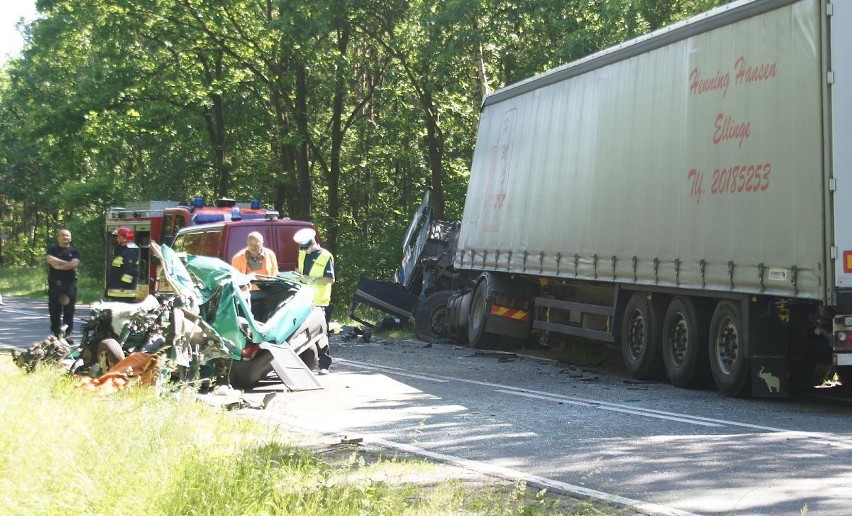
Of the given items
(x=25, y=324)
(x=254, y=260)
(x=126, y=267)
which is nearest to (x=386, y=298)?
(x=126, y=267)

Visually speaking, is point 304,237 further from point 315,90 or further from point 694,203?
point 315,90

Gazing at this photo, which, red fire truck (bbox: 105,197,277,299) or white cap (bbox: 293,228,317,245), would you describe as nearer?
white cap (bbox: 293,228,317,245)

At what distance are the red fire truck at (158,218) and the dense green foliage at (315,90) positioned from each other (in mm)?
7235

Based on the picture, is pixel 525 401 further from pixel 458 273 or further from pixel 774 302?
pixel 458 273

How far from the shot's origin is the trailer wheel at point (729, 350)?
12.7 metres

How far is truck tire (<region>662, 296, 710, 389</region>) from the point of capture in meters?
13.7

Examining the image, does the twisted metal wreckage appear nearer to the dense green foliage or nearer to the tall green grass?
the tall green grass

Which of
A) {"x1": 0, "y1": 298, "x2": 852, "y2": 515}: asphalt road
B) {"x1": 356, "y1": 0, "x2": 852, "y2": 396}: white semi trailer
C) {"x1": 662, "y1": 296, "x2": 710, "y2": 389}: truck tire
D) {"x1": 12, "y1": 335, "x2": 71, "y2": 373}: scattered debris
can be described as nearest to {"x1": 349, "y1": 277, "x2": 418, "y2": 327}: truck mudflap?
{"x1": 356, "y1": 0, "x2": 852, "y2": 396}: white semi trailer

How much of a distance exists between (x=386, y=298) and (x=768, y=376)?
435 inches

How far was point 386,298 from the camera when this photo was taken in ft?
74.5

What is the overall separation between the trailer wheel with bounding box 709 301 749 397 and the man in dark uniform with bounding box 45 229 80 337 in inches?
336

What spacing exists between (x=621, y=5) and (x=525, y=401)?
15.0 m

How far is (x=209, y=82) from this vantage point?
36.3m

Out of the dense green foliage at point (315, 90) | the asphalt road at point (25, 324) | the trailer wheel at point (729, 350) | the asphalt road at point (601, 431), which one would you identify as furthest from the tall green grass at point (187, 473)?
the dense green foliage at point (315, 90)
